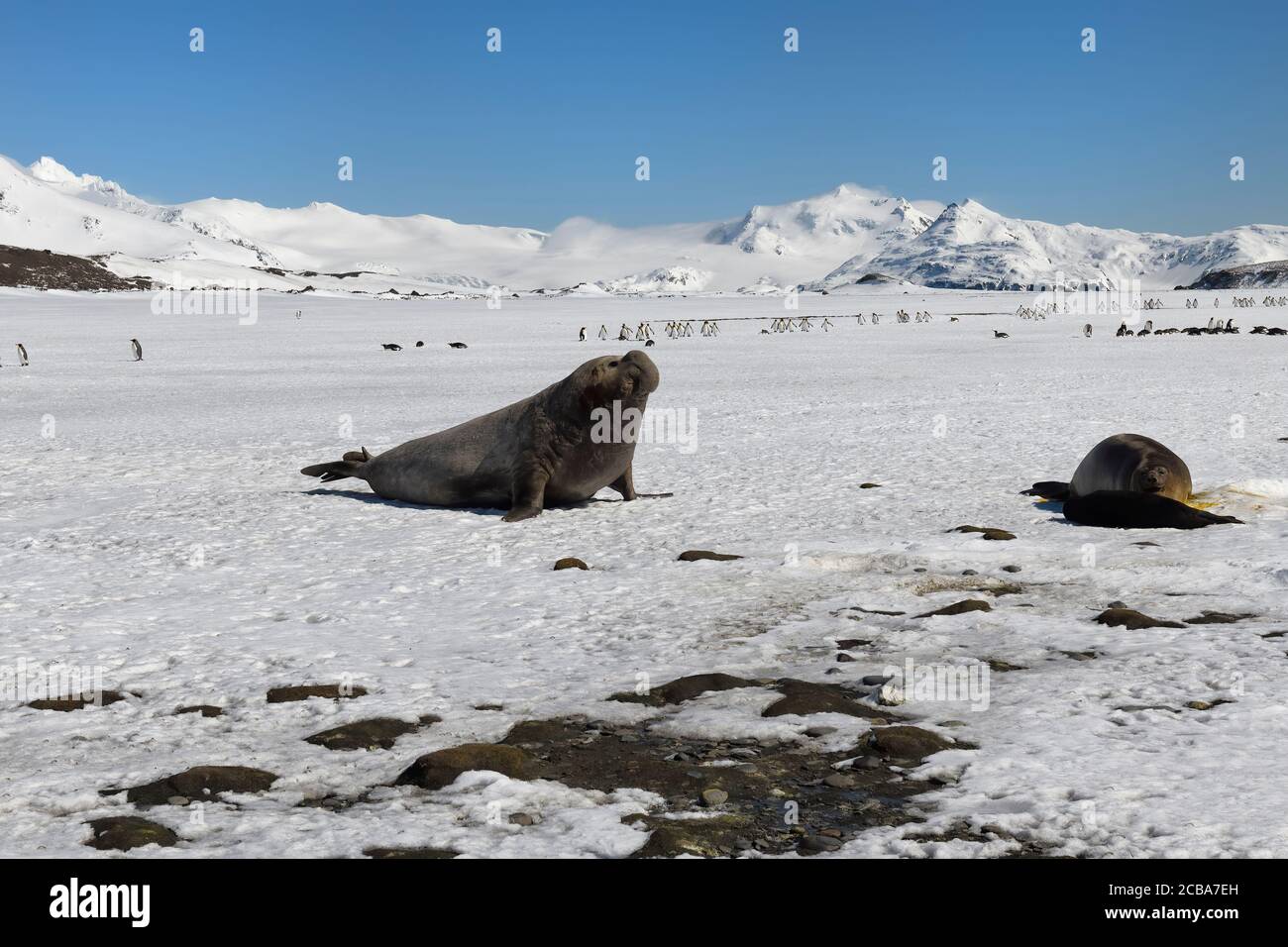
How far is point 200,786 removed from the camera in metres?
4.61

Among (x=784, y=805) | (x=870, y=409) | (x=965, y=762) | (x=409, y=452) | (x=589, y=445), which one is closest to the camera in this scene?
(x=784, y=805)

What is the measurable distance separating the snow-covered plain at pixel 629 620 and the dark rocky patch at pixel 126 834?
65 mm

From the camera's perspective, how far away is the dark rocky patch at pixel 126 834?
399 cm

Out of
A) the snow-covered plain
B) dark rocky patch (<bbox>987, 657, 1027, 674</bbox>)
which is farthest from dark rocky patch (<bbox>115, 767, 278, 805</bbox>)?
dark rocky patch (<bbox>987, 657, 1027, 674</bbox>)

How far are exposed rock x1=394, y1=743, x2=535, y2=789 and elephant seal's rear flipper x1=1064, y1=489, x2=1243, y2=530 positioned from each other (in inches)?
275

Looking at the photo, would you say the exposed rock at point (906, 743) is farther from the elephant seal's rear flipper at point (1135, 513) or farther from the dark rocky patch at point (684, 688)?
the elephant seal's rear flipper at point (1135, 513)

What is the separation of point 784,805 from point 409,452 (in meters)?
9.09

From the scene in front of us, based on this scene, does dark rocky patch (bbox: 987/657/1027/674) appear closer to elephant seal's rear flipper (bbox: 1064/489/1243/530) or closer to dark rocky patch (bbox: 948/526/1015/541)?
dark rocky patch (bbox: 948/526/1015/541)

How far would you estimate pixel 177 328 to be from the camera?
59.4 meters

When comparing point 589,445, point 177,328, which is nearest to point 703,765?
point 589,445

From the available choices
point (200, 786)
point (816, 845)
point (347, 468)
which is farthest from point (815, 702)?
point (347, 468)

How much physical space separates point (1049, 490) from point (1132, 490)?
1467mm

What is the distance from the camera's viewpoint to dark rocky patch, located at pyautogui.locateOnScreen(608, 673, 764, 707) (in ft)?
19.0
